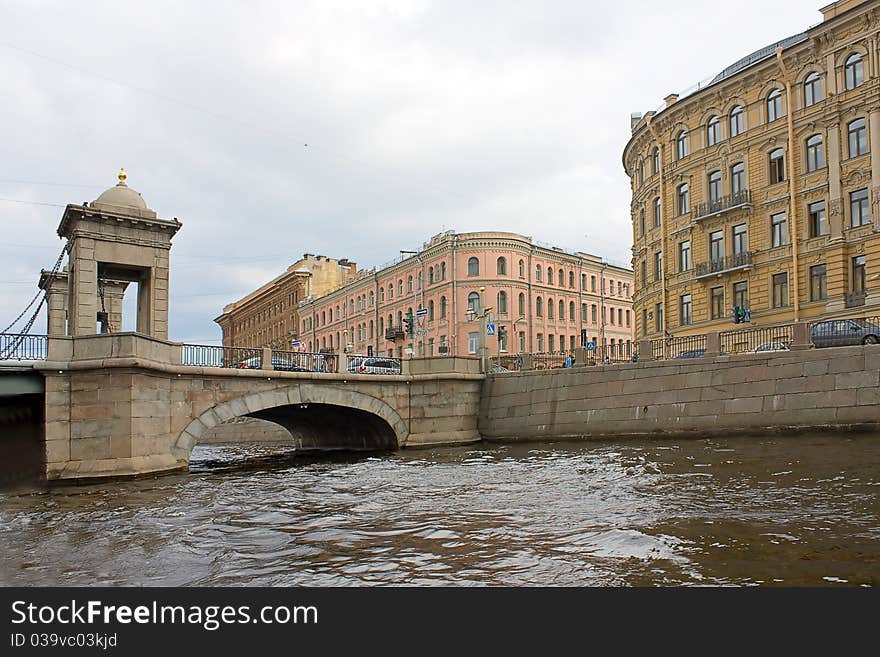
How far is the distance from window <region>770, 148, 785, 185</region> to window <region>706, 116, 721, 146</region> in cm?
313

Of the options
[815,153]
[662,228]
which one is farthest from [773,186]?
[662,228]

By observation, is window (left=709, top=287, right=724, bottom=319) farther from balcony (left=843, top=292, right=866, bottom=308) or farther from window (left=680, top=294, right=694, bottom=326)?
balcony (left=843, top=292, right=866, bottom=308)

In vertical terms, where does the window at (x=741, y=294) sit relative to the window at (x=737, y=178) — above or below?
below

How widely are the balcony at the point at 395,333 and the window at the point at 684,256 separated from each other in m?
28.3

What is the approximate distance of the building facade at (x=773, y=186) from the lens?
29.5 meters

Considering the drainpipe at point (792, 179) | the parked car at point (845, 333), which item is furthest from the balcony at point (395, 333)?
the parked car at point (845, 333)

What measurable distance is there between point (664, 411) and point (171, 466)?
46.4 ft

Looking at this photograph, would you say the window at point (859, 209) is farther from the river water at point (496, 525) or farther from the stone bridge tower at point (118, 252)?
the stone bridge tower at point (118, 252)

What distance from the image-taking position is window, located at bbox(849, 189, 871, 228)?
96.5 ft

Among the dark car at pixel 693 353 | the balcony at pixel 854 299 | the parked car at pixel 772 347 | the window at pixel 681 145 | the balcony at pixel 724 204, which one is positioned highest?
the window at pixel 681 145

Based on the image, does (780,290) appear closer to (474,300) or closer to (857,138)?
(857,138)

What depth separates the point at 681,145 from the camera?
38000mm

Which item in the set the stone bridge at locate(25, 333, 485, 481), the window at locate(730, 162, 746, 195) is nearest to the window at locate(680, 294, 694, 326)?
the window at locate(730, 162, 746, 195)

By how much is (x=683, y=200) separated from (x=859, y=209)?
943cm
